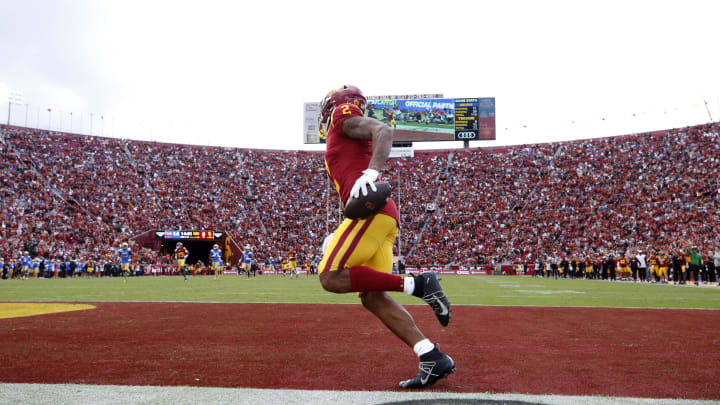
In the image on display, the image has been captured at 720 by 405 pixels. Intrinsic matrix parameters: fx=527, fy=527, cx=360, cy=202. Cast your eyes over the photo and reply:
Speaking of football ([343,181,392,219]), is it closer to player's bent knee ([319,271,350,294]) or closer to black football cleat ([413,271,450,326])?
player's bent knee ([319,271,350,294])

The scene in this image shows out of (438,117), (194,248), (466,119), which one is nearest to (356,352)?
(438,117)

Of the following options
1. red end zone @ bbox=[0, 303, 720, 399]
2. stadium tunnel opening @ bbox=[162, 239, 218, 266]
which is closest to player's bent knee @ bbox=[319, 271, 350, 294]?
red end zone @ bbox=[0, 303, 720, 399]

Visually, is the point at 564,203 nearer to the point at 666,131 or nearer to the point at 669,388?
the point at 666,131

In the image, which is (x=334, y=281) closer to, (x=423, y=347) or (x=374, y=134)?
(x=423, y=347)

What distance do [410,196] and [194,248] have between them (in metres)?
19.9

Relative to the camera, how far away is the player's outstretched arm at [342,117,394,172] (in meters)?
3.72

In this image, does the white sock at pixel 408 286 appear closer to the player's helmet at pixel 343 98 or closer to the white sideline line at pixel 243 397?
the white sideline line at pixel 243 397

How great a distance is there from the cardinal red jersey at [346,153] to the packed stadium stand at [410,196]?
3178cm

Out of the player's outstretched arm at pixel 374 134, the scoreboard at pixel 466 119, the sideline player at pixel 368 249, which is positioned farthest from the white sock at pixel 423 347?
the scoreboard at pixel 466 119

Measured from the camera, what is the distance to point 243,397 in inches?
129

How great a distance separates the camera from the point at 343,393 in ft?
11.1

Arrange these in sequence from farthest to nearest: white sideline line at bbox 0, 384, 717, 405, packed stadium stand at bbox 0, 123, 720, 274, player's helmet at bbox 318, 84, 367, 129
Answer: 1. packed stadium stand at bbox 0, 123, 720, 274
2. player's helmet at bbox 318, 84, 367, 129
3. white sideline line at bbox 0, 384, 717, 405

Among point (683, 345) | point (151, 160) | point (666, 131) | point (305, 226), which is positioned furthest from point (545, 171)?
point (683, 345)

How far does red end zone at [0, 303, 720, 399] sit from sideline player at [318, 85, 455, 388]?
0.34m
